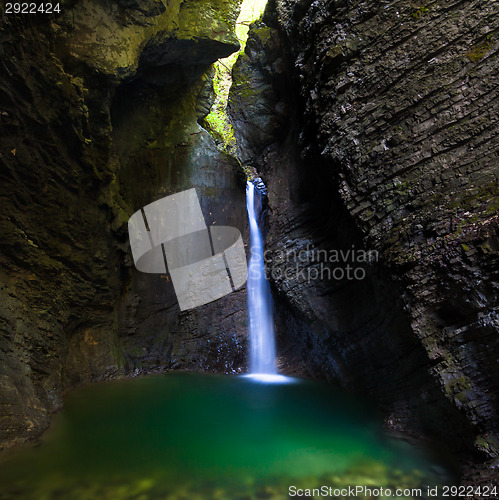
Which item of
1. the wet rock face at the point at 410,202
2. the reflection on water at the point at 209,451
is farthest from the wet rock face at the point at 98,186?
the wet rock face at the point at 410,202

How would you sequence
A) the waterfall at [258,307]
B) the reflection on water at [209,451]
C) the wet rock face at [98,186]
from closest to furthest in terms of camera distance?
the reflection on water at [209,451] → the wet rock face at [98,186] → the waterfall at [258,307]

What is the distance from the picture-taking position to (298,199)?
27.4 ft

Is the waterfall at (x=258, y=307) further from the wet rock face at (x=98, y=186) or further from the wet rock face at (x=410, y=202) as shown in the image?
the wet rock face at (x=410, y=202)

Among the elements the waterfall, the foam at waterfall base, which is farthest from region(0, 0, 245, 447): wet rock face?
the foam at waterfall base

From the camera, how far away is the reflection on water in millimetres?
3405

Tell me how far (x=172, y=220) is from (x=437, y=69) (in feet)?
26.9

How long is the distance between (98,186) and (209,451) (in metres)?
6.23

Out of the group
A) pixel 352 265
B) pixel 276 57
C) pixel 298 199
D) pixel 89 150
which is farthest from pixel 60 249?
Result: pixel 276 57

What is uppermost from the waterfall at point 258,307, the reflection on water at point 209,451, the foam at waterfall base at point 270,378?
the waterfall at point 258,307

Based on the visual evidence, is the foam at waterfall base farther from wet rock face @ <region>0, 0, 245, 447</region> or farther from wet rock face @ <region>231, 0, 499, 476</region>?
A: wet rock face @ <region>231, 0, 499, 476</region>

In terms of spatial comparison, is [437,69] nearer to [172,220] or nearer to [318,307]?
[318,307]

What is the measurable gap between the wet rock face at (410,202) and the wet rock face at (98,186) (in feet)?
12.7

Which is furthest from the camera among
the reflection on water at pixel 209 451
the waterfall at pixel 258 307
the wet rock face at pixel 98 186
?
the waterfall at pixel 258 307

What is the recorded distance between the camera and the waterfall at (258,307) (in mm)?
Result: 9531
